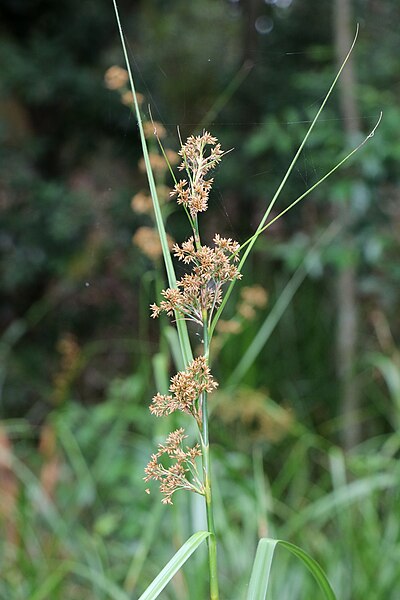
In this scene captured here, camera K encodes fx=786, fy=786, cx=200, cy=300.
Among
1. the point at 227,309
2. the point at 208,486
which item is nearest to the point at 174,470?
the point at 208,486

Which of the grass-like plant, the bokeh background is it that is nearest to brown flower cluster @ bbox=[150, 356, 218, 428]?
the grass-like plant

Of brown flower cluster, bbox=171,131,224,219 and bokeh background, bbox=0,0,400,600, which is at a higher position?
bokeh background, bbox=0,0,400,600

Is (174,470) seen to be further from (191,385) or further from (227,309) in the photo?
(227,309)

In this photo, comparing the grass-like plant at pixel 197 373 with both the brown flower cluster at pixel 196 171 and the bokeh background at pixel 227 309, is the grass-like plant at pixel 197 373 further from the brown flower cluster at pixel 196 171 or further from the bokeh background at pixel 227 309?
the bokeh background at pixel 227 309

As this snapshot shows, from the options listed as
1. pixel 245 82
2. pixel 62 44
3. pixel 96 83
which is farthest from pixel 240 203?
pixel 62 44

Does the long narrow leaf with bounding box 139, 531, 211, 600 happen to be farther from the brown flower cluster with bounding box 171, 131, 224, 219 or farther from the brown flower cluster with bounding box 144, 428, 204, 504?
the brown flower cluster with bounding box 171, 131, 224, 219
